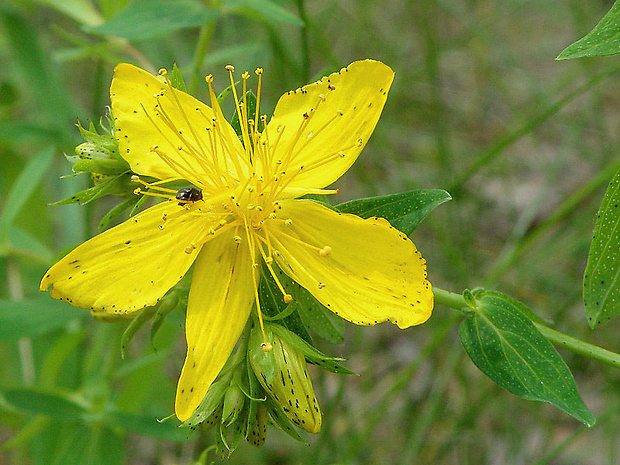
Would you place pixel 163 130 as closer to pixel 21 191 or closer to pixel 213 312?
pixel 213 312

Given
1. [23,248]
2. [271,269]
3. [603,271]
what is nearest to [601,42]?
[603,271]

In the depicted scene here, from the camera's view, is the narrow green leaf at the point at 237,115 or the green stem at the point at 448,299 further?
the narrow green leaf at the point at 237,115

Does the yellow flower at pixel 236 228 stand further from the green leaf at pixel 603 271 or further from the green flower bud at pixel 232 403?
the green leaf at pixel 603 271

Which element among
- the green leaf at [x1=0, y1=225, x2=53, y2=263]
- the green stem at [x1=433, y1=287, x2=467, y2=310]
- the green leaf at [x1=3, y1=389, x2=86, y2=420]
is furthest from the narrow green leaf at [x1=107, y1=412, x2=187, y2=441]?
the green stem at [x1=433, y1=287, x2=467, y2=310]

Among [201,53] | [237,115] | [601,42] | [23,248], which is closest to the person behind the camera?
[601,42]

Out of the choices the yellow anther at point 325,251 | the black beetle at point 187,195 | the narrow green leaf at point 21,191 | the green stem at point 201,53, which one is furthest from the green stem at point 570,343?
the narrow green leaf at point 21,191

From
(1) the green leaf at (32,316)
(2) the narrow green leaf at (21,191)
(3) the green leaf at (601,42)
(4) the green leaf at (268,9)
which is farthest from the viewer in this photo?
(2) the narrow green leaf at (21,191)
